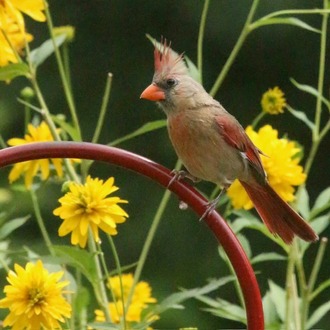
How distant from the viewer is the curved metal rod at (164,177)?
166cm

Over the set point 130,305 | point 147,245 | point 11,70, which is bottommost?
point 130,305

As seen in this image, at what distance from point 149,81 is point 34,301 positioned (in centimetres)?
282

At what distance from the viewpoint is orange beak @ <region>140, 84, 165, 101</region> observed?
6.35 feet

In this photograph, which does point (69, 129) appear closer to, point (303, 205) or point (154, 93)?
point (154, 93)

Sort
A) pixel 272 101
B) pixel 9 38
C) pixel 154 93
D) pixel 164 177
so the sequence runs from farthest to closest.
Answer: pixel 272 101 < pixel 9 38 < pixel 154 93 < pixel 164 177

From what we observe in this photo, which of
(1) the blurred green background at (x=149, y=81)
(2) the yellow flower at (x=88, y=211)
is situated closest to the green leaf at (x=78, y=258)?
(2) the yellow flower at (x=88, y=211)

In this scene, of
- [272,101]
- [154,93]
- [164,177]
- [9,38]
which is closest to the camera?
[164,177]

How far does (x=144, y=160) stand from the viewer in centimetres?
168

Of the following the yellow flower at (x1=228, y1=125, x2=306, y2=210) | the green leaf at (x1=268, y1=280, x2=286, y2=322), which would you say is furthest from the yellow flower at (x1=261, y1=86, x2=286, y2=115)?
the green leaf at (x1=268, y1=280, x2=286, y2=322)

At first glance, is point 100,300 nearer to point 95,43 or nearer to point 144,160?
point 144,160

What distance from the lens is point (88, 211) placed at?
1.79 meters

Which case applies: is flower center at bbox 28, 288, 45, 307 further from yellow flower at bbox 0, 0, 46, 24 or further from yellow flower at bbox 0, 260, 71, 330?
yellow flower at bbox 0, 0, 46, 24

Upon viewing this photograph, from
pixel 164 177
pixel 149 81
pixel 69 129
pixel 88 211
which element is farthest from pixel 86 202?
pixel 149 81

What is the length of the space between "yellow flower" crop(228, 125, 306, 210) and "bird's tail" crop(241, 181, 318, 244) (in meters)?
0.11
